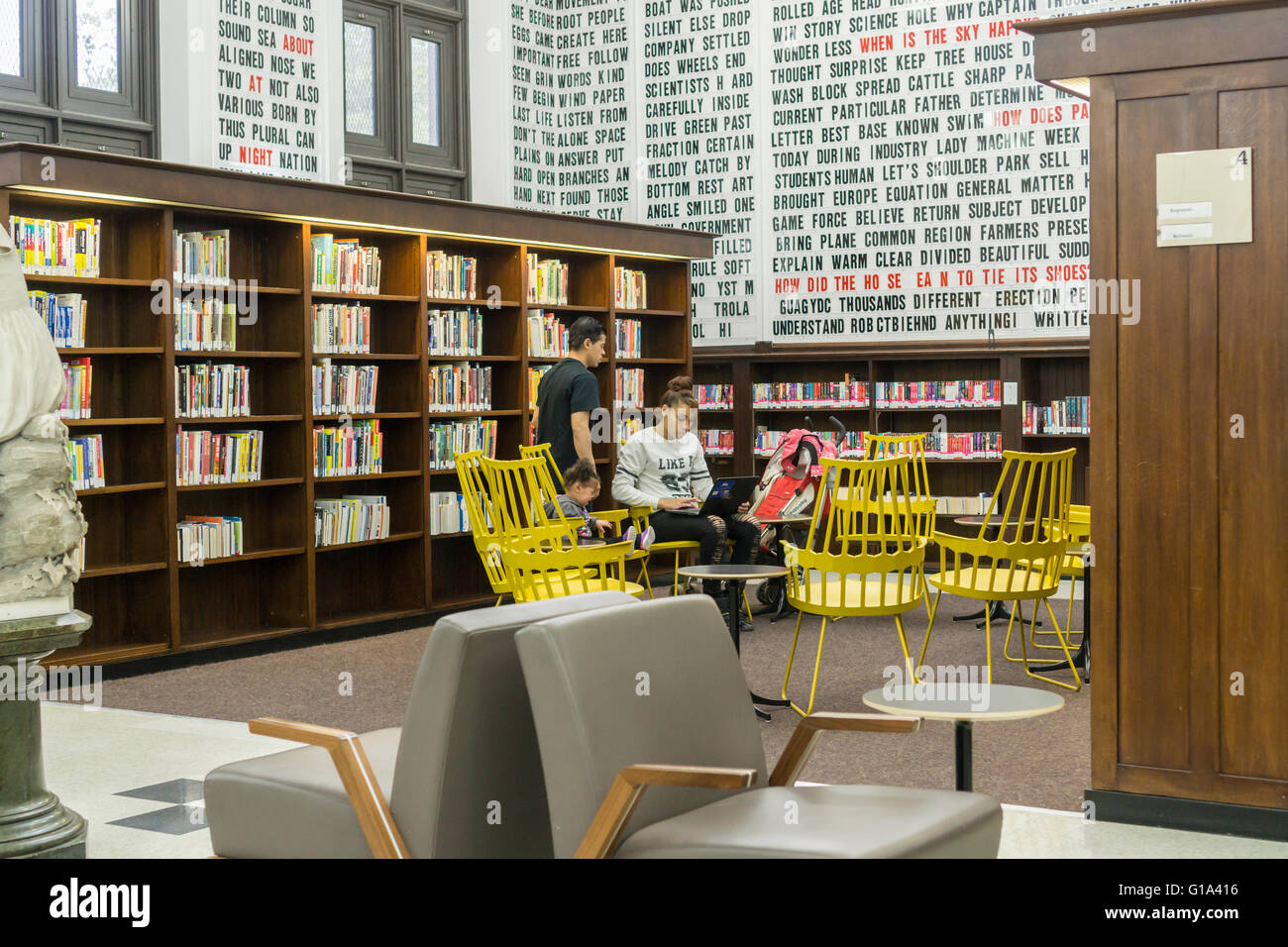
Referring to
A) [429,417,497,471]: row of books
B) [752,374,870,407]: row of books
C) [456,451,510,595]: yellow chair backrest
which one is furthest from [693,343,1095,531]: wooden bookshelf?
[456,451,510,595]: yellow chair backrest

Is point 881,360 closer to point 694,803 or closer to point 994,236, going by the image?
point 994,236

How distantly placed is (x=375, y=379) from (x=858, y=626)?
120 inches

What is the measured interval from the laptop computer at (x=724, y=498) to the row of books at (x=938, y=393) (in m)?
2.75

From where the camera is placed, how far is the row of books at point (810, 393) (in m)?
10.3

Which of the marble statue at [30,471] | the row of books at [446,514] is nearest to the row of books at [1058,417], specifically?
the row of books at [446,514]

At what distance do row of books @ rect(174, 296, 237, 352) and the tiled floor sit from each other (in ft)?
6.25

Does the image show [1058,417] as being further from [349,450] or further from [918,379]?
[349,450]

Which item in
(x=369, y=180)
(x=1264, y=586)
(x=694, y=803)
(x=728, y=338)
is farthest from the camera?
(x=728, y=338)

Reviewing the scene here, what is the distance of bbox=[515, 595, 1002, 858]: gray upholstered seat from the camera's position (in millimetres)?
2662

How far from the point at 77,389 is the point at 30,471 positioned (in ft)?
9.72

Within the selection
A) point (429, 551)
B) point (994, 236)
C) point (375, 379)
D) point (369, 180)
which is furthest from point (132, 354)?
point (994, 236)

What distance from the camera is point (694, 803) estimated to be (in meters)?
2.99

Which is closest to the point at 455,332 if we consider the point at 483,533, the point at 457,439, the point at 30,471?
the point at 457,439

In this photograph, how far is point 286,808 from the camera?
10.1 feet
